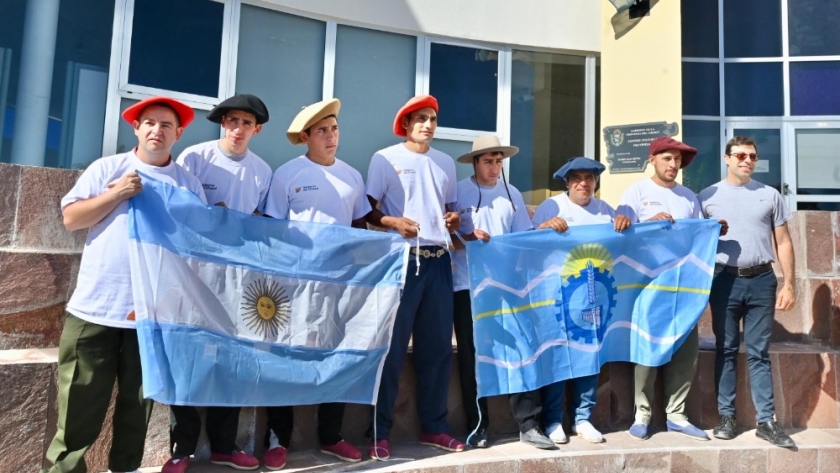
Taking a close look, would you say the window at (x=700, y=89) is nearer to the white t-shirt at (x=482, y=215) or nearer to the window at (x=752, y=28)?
the window at (x=752, y=28)

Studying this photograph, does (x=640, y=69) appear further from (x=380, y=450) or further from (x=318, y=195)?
(x=380, y=450)

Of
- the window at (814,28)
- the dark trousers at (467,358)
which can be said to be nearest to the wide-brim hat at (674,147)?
the dark trousers at (467,358)

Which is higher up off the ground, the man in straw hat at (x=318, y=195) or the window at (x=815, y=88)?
the window at (x=815, y=88)

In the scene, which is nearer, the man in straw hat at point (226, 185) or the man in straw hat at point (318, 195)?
the man in straw hat at point (226, 185)

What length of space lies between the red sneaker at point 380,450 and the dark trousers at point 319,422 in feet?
0.70

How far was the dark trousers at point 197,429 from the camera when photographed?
3.76 meters

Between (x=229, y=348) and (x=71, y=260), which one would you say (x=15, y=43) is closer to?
(x=71, y=260)

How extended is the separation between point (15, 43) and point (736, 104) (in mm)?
9932

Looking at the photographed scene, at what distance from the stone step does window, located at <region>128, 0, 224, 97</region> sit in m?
4.36

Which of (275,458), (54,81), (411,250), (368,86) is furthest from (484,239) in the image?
(54,81)

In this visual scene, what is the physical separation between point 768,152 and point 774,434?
6.89 meters

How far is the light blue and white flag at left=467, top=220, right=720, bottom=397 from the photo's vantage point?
14.8 feet

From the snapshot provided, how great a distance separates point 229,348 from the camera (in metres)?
3.71

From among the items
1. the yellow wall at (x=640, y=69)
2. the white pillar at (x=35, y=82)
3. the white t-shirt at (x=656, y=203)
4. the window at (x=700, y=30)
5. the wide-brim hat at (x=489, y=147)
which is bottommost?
the white t-shirt at (x=656, y=203)
